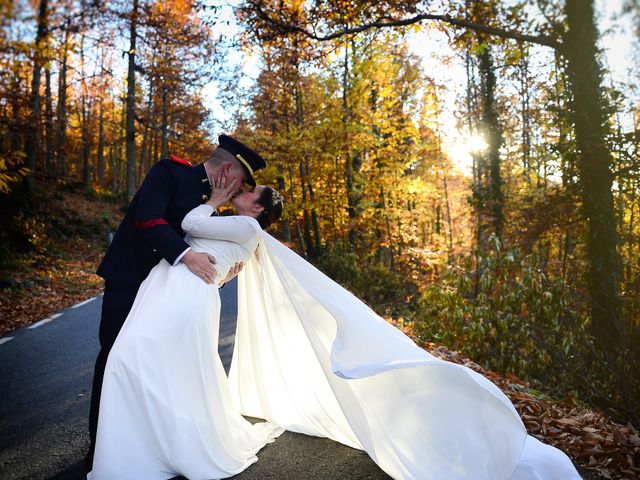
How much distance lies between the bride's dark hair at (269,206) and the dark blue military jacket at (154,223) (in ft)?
1.50

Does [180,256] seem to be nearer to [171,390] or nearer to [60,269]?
[171,390]

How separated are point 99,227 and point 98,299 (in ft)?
35.9

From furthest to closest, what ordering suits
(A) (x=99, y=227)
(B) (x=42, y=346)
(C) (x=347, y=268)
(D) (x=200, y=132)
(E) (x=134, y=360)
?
(D) (x=200, y=132) < (A) (x=99, y=227) < (C) (x=347, y=268) < (B) (x=42, y=346) < (E) (x=134, y=360)

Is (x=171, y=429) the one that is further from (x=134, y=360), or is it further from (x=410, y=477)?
(x=410, y=477)

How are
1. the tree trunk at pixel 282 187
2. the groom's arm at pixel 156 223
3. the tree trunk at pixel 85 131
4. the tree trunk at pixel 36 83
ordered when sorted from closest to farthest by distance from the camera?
the groom's arm at pixel 156 223 → the tree trunk at pixel 36 83 → the tree trunk at pixel 282 187 → the tree trunk at pixel 85 131

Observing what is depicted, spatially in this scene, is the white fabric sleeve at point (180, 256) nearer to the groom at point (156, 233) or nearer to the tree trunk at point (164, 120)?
the groom at point (156, 233)

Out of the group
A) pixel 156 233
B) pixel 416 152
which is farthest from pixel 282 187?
pixel 156 233

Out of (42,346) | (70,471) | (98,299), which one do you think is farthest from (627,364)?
(98,299)

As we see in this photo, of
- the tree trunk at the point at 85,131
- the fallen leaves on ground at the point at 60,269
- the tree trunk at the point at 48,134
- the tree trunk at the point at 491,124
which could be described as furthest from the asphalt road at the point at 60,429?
the tree trunk at the point at 85,131

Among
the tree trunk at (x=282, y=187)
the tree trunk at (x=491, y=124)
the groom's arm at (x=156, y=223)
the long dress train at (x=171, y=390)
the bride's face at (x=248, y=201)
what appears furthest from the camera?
the tree trunk at (x=282, y=187)

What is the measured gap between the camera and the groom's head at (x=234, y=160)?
12.1ft

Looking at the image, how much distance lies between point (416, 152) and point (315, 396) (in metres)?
12.8

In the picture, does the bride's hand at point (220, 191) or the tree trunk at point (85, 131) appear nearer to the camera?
the bride's hand at point (220, 191)

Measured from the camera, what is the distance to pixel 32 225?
1498 cm
